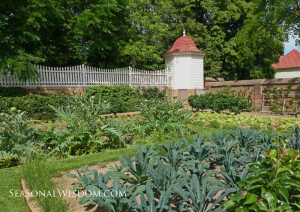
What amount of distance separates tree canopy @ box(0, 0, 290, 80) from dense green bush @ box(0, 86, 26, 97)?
909mm

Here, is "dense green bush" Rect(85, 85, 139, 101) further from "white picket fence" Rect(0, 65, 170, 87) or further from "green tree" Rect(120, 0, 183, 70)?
"green tree" Rect(120, 0, 183, 70)

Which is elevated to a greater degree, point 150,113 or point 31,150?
point 150,113

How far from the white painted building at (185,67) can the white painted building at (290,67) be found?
17.3 m

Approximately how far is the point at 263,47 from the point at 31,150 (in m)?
14.5

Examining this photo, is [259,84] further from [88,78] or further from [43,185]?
[43,185]

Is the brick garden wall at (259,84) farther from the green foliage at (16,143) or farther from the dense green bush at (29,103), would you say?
the green foliage at (16,143)

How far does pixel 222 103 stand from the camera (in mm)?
9945

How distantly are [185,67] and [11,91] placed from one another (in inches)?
460

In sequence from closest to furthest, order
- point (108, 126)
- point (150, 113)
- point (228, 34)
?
point (108, 126), point (150, 113), point (228, 34)

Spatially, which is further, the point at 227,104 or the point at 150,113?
the point at 227,104

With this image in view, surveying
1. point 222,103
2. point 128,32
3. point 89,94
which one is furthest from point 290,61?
point 89,94

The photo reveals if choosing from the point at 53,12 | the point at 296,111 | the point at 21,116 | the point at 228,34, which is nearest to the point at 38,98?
the point at 53,12

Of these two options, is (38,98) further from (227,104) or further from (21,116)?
(227,104)

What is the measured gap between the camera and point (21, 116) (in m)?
3.98
